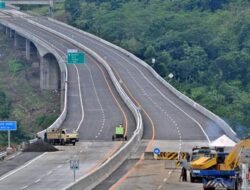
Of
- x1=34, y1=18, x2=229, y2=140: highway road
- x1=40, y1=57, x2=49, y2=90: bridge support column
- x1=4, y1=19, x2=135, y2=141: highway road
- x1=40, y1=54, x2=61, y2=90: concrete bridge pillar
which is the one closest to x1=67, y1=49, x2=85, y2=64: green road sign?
x1=4, y1=19, x2=135, y2=141: highway road

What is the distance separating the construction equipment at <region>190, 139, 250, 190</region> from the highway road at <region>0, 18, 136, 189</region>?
786 cm

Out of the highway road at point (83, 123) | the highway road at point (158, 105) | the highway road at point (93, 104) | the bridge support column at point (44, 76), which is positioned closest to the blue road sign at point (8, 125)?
the highway road at point (83, 123)

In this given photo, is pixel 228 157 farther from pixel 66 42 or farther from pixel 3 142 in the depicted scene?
pixel 66 42

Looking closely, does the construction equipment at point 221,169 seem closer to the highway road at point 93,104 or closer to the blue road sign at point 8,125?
the blue road sign at point 8,125

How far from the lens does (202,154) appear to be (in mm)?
57531

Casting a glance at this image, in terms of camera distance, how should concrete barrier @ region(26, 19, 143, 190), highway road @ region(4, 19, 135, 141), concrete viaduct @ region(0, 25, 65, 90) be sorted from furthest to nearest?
concrete viaduct @ region(0, 25, 65, 90)
highway road @ region(4, 19, 135, 141)
concrete barrier @ region(26, 19, 143, 190)

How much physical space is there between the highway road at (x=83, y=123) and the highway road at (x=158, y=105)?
2442 millimetres

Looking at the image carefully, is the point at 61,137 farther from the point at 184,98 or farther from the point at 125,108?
the point at 184,98

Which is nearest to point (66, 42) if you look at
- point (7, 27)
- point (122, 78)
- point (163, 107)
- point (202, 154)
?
point (7, 27)

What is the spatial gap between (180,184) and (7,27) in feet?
457

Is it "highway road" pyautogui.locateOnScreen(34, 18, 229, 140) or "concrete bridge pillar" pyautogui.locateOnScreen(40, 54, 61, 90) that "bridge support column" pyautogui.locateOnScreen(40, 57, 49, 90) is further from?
"highway road" pyautogui.locateOnScreen(34, 18, 229, 140)

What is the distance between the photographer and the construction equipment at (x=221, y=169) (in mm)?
51309

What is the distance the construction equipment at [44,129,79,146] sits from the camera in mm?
85688

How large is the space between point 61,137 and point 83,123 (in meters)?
15.5
